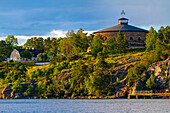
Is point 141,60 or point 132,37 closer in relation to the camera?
point 141,60

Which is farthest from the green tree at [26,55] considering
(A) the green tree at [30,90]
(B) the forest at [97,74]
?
(A) the green tree at [30,90]

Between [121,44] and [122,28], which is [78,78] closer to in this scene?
[121,44]

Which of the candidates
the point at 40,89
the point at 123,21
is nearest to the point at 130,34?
the point at 123,21

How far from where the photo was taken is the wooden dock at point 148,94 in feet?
332

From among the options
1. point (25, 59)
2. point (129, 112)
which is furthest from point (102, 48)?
point (129, 112)

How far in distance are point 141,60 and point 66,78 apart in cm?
2418

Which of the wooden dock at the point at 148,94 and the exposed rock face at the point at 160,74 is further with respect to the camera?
the exposed rock face at the point at 160,74

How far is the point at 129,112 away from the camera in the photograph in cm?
5969

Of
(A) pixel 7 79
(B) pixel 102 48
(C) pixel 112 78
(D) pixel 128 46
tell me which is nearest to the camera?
(C) pixel 112 78

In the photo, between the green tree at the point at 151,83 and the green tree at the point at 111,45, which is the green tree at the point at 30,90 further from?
the green tree at the point at 151,83

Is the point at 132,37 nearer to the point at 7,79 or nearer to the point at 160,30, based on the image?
the point at 160,30

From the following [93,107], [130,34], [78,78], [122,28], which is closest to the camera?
[93,107]

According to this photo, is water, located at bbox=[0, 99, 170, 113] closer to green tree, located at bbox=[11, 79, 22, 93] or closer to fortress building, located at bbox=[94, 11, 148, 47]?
green tree, located at bbox=[11, 79, 22, 93]

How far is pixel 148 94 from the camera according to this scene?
102 metres
